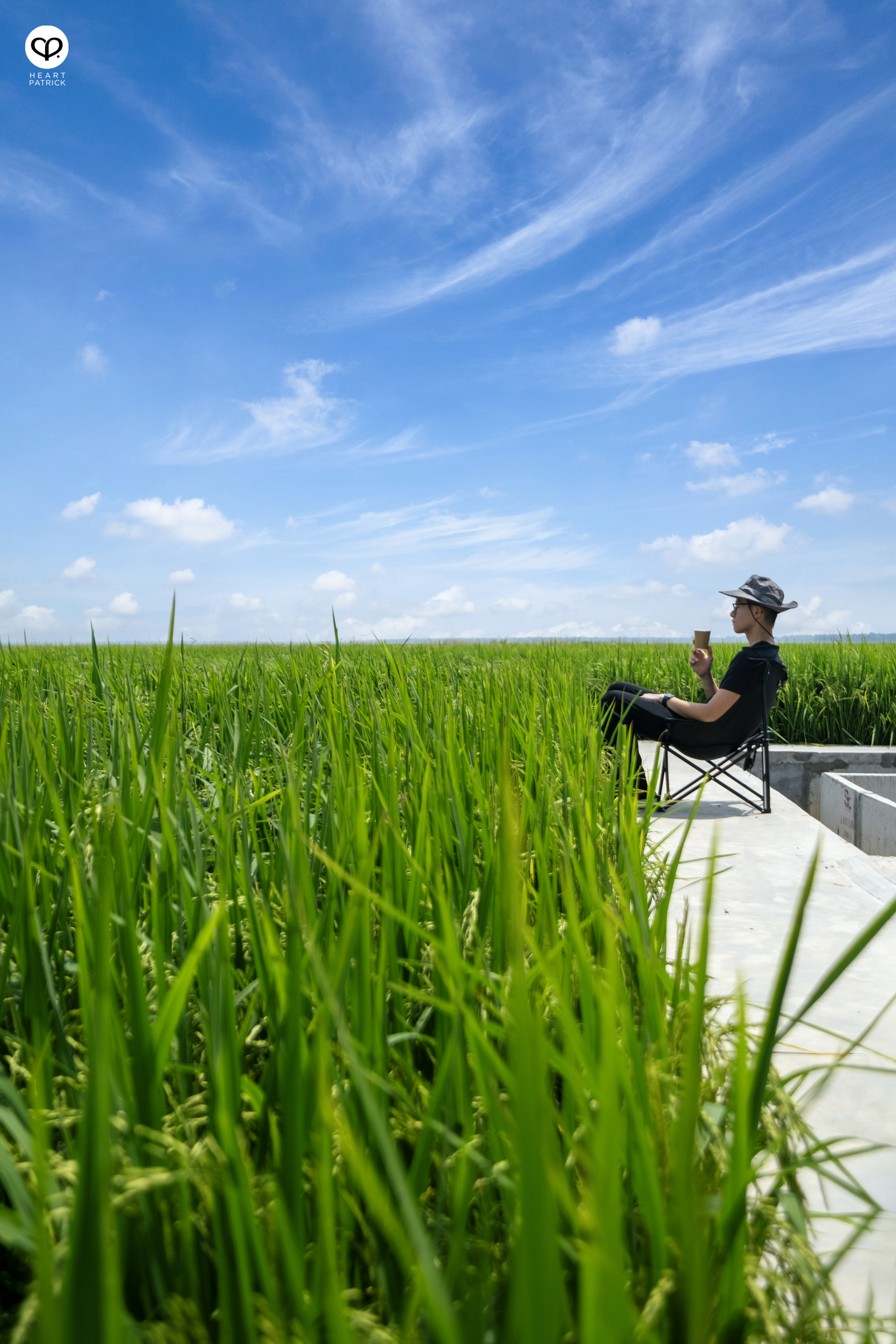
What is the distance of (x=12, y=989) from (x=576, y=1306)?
3.04 feet

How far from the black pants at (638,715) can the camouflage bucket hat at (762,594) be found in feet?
2.72

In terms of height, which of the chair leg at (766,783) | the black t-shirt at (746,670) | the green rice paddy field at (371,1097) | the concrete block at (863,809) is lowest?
the concrete block at (863,809)

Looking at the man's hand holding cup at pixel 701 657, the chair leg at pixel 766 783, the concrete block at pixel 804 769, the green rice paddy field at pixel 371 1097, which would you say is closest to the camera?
the green rice paddy field at pixel 371 1097

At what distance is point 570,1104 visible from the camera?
83 centimetres

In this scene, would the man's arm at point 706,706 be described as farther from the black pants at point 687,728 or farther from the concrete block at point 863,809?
the concrete block at point 863,809

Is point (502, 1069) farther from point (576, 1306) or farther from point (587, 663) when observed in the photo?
point (587, 663)

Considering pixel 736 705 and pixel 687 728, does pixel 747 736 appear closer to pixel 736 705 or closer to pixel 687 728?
pixel 736 705

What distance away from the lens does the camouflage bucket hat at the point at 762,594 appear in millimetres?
4629

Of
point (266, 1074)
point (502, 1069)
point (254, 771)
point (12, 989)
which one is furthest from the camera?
point (254, 771)

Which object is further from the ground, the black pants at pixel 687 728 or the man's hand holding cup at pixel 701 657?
the man's hand holding cup at pixel 701 657

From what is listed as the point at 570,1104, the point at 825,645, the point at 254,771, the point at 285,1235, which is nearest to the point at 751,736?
the point at 254,771

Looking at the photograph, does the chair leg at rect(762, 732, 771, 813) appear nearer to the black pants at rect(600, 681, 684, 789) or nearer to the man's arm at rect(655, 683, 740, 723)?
the man's arm at rect(655, 683, 740, 723)

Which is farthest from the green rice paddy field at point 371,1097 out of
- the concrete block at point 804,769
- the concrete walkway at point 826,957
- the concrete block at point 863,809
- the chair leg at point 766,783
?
the concrete block at point 804,769

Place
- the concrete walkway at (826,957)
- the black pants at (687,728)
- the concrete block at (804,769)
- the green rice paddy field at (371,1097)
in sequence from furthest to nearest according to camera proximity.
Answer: the concrete block at (804,769) → the black pants at (687,728) → the concrete walkway at (826,957) → the green rice paddy field at (371,1097)
